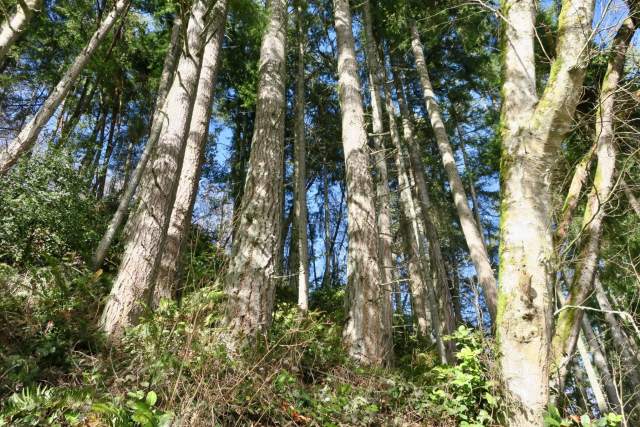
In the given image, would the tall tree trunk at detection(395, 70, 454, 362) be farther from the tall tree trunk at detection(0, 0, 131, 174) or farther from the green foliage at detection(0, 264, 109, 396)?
the green foliage at detection(0, 264, 109, 396)

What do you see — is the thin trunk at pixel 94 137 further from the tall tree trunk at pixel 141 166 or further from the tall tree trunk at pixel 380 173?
the tall tree trunk at pixel 380 173

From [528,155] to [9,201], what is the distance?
26.0 ft

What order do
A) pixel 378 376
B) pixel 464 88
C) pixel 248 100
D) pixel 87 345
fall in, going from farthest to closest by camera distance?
pixel 464 88 < pixel 248 100 < pixel 378 376 < pixel 87 345

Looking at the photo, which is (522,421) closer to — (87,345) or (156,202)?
(87,345)

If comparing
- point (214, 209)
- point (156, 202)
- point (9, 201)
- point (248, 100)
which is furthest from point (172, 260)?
point (248, 100)

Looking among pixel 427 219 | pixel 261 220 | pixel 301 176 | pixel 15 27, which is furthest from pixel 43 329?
pixel 427 219

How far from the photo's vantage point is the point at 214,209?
3.99 m

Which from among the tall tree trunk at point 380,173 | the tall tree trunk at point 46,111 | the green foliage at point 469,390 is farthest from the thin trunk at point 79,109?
the green foliage at point 469,390

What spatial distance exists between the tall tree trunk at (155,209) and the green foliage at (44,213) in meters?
3.12

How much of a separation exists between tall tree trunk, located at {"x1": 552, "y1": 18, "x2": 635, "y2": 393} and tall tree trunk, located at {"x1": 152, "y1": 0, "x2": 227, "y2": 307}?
171 inches

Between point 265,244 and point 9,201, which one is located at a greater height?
point 9,201

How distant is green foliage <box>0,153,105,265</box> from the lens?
6340 millimetres

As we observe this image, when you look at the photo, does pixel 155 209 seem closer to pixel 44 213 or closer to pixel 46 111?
pixel 46 111

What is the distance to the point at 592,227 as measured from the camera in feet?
10.6
